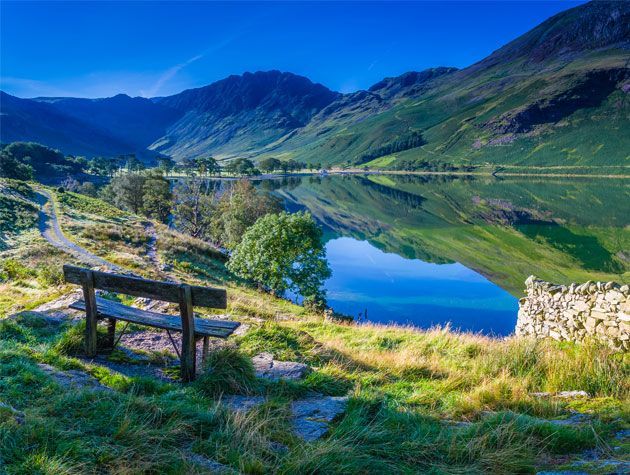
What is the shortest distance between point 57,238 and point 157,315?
31853 mm

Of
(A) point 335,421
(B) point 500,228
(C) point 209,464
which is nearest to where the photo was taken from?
(C) point 209,464

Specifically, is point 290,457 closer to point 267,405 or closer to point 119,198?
point 267,405

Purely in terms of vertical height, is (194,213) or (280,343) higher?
(194,213)

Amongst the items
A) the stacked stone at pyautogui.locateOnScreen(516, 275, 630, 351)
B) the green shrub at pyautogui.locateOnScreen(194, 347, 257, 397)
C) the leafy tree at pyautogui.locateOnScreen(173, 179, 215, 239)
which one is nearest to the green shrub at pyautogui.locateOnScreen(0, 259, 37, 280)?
the green shrub at pyautogui.locateOnScreen(194, 347, 257, 397)

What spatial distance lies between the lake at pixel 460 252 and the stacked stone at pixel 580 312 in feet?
33.5

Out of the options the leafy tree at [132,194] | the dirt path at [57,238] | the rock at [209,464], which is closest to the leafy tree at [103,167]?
the leafy tree at [132,194]

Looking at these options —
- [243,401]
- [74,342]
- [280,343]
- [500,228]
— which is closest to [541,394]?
[243,401]

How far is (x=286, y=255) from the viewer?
29000mm

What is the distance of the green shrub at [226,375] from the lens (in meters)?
6.95

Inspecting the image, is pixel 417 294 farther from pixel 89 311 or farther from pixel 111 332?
pixel 89 311

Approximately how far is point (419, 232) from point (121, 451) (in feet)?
251

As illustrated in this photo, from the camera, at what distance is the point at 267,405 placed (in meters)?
5.92

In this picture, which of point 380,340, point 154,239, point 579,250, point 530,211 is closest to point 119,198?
point 154,239

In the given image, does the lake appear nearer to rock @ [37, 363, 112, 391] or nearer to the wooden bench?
the wooden bench
